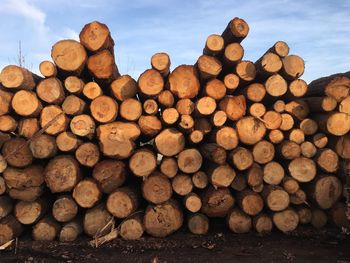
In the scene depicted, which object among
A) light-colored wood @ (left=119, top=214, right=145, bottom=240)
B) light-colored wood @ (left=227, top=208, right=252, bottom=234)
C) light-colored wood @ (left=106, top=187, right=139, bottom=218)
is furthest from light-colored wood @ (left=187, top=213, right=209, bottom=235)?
light-colored wood @ (left=106, top=187, right=139, bottom=218)

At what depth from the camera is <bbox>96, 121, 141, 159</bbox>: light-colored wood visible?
4785 millimetres

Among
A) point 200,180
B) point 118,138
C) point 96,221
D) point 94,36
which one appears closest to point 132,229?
point 96,221

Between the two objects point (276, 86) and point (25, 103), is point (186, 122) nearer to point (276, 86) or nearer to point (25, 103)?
point (276, 86)

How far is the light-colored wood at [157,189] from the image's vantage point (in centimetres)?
478

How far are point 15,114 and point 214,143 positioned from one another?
2469 mm

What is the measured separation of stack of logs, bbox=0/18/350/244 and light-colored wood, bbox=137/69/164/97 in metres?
0.01

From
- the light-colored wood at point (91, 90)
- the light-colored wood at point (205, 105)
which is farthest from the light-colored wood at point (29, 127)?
the light-colored wood at point (205, 105)

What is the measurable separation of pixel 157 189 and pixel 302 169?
5.93ft

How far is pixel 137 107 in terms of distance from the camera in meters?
4.79

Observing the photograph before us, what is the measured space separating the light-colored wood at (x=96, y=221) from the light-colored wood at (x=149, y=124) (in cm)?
110

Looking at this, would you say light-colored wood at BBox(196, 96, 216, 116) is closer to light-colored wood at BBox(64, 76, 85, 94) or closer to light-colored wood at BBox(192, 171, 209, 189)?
light-colored wood at BBox(192, 171, 209, 189)

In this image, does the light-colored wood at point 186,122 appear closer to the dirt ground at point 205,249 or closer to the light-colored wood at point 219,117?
the light-colored wood at point 219,117

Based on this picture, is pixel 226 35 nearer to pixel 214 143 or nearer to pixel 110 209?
pixel 214 143

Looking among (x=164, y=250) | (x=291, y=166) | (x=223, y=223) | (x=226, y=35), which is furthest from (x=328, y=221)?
(x=226, y=35)
